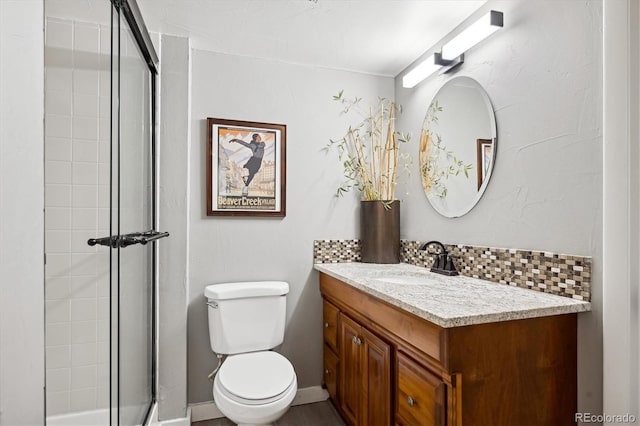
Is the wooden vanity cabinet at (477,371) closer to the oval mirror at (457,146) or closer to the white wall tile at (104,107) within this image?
the oval mirror at (457,146)

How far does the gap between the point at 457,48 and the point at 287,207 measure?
Answer: 1.33 metres

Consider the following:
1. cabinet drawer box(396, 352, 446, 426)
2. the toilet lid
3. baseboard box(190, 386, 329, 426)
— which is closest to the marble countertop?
cabinet drawer box(396, 352, 446, 426)

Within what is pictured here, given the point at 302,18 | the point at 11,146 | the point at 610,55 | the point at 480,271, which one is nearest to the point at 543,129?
the point at 610,55

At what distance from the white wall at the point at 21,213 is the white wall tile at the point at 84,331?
332 millimetres

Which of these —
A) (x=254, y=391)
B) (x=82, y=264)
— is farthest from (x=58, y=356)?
(x=254, y=391)

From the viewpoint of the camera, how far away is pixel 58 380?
93cm

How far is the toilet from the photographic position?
5.70 ft

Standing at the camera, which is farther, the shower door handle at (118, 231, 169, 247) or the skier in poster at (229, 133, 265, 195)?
the skier in poster at (229, 133, 265, 195)

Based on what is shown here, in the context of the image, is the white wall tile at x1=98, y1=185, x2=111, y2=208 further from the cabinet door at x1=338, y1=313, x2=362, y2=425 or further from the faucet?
the faucet

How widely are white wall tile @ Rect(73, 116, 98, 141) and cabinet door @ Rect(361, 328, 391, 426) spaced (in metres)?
1.34

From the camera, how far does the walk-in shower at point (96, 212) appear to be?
89cm

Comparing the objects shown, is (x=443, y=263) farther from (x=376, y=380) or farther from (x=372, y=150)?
(x=372, y=150)

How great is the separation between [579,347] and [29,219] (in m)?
1.65

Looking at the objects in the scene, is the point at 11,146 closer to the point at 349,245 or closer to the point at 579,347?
the point at 579,347
